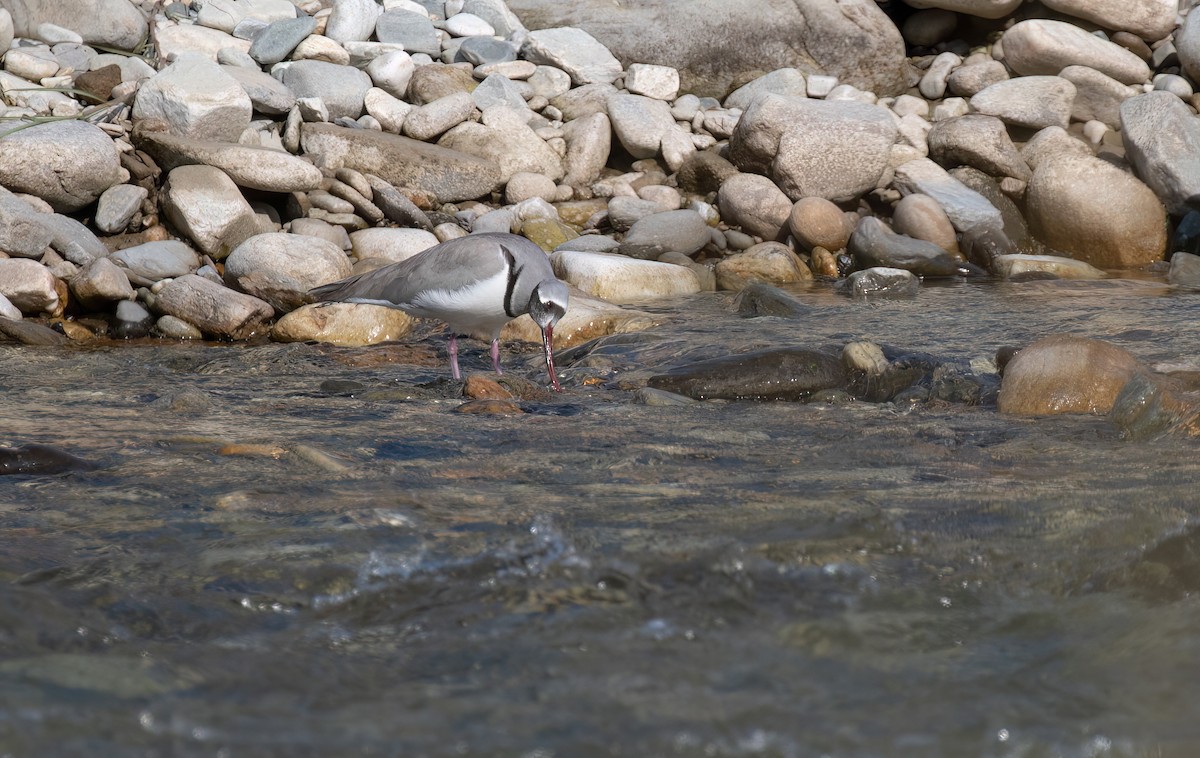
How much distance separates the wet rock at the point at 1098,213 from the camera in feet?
36.5

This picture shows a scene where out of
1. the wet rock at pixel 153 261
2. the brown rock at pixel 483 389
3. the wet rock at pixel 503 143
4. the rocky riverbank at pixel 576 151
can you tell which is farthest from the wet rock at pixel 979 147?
the brown rock at pixel 483 389

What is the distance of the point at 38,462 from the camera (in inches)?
144

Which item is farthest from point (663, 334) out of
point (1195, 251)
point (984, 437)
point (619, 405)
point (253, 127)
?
point (1195, 251)

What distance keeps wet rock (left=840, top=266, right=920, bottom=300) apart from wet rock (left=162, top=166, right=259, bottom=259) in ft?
16.0

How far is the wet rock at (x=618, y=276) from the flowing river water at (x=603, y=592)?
4744mm

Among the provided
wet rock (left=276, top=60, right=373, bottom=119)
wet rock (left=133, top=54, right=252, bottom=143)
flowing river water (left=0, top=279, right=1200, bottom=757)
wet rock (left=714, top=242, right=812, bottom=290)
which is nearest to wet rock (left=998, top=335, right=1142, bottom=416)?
flowing river water (left=0, top=279, right=1200, bottom=757)

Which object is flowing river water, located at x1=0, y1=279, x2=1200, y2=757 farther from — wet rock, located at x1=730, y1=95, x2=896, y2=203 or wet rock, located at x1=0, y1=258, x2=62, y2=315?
wet rock, located at x1=730, y1=95, x2=896, y2=203

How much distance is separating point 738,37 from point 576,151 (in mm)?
3470

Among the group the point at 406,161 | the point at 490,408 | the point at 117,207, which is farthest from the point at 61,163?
the point at 490,408

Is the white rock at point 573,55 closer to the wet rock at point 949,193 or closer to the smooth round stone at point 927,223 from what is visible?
the wet rock at point 949,193

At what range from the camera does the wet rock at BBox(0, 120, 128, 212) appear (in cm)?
896

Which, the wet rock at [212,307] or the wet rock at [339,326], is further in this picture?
the wet rock at [212,307]

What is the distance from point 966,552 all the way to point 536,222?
8.45m

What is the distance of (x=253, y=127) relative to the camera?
35.6ft
